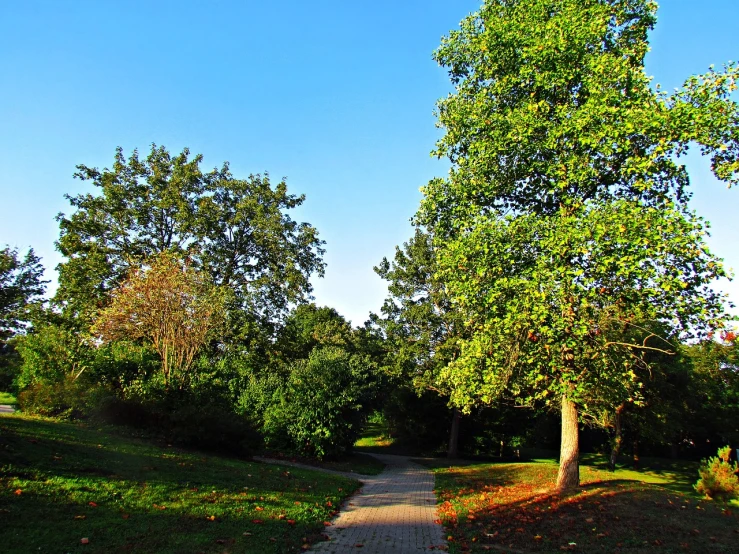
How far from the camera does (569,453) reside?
12.5 metres

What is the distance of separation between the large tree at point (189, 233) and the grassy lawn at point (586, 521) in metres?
17.6

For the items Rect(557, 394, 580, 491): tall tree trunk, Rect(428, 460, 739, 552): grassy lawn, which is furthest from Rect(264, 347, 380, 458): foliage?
Rect(557, 394, 580, 491): tall tree trunk

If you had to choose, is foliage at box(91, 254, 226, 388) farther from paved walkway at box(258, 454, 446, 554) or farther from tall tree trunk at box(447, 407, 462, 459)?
tall tree trunk at box(447, 407, 462, 459)

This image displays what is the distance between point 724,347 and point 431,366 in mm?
26207

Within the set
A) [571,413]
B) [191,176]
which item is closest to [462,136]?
[571,413]

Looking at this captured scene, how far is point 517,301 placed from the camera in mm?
10133

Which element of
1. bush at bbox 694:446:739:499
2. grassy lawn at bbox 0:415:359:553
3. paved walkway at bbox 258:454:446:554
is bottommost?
paved walkway at bbox 258:454:446:554

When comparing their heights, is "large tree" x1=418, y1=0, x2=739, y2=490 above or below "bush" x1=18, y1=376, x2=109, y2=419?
above

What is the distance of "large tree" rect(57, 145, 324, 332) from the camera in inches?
919

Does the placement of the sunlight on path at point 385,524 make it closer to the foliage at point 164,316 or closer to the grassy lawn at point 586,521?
the grassy lawn at point 586,521

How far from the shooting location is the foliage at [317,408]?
61.0ft

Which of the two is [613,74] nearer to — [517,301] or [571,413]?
[517,301]

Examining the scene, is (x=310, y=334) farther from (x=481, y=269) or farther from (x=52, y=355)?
(x=481, y=269)

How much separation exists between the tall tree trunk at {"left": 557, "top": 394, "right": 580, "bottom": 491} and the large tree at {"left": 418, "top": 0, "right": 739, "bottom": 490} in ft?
0.10
